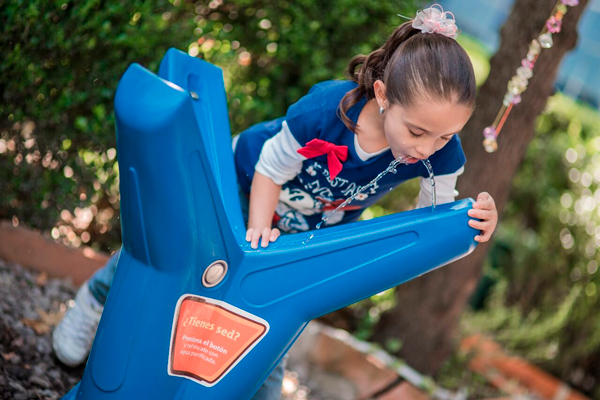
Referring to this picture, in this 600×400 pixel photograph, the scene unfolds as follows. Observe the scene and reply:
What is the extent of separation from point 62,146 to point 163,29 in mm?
545

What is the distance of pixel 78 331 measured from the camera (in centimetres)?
178

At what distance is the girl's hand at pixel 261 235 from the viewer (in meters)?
1.40

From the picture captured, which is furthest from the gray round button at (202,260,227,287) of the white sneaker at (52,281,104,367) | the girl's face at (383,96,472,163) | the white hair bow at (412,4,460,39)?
the white hair bow at (412,4,460,39)

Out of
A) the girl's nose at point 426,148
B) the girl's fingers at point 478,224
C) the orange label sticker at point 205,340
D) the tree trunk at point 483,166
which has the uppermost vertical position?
the girl's nose at point 426,148

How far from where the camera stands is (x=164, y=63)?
5.07 feet

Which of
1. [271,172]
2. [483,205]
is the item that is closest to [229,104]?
[271,172]

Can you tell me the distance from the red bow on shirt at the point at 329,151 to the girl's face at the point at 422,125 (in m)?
0.14

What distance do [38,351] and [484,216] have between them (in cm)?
129

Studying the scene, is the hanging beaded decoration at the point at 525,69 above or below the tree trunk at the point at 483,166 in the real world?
above

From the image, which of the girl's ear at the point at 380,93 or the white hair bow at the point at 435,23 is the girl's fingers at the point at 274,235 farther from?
the white hair bow at the point at 435,23

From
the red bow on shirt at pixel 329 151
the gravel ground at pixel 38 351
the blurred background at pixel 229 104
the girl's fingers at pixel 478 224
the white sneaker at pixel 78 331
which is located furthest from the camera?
the blurred background at pixel 229 104

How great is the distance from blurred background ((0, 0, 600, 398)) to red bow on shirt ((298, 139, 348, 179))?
2.32 feet

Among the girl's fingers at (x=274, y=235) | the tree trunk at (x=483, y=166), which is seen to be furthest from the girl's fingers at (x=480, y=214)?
the tree trunk at (x=483, y=166)

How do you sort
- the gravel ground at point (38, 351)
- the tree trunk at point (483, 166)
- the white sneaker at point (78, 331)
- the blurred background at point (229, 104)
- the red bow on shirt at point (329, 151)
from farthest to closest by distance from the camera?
the tree trunk at point (483, 166), the blurred background at point (229, 104), the white sneaker at point (78, 331), the gravel ground at point (38, 351), the red bow on shirt at point (329, 151)
